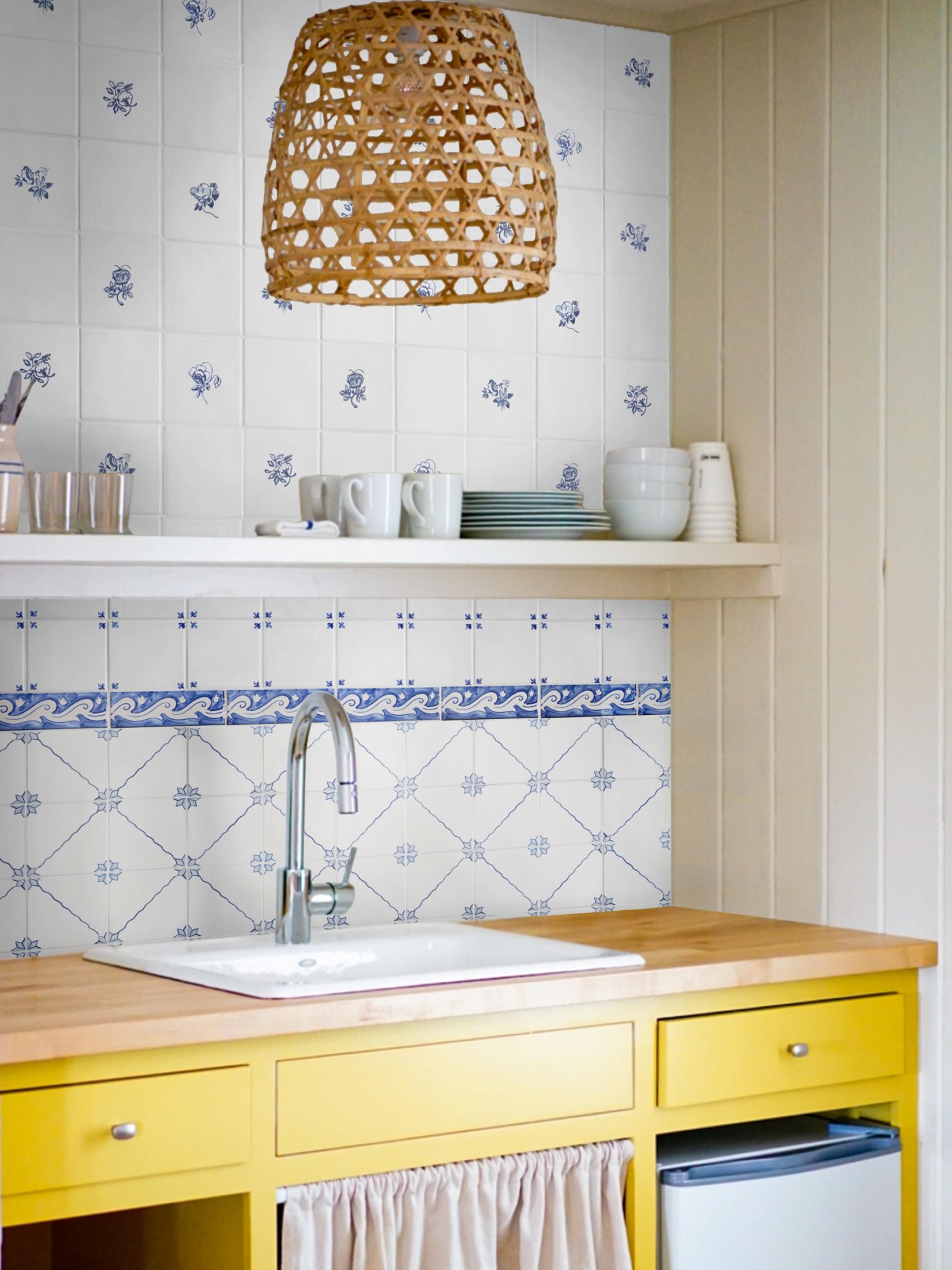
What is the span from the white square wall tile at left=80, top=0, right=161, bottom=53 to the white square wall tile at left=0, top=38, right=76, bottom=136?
2.0 inches

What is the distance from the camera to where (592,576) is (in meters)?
2.89

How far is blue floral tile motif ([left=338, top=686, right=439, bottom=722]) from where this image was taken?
2.72 metres

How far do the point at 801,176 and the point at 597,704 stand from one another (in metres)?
0.99

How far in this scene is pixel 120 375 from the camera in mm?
2545

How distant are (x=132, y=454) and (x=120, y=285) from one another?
0.27 meters

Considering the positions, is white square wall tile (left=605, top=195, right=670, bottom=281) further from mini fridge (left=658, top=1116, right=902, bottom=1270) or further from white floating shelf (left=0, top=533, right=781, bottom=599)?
mini fridge (left=658, top=1116, right=902, bottom=1270)

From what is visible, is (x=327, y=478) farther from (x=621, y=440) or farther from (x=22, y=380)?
(x=621, y=440)

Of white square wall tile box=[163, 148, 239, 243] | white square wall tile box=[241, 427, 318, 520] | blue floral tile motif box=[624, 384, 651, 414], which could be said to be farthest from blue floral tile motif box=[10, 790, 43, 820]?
blue floral tile motif box=[624, 384, 651, 414]

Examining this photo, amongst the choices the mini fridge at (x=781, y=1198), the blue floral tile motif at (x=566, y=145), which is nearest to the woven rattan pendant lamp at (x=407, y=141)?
the blue floral tile motif at (x=566, y=145)

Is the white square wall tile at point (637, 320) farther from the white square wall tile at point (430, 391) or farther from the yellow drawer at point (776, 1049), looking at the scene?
the yellow drawer at point (776, 1049)

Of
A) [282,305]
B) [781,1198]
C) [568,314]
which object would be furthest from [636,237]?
[781,1198]

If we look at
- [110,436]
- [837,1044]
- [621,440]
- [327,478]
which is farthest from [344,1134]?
[621,440]

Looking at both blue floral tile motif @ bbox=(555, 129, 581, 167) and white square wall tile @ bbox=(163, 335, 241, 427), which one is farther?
blue floral tile motif @ bbox=(555, 129, 581, 167)

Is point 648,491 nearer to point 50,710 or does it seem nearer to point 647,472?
point 647,472
